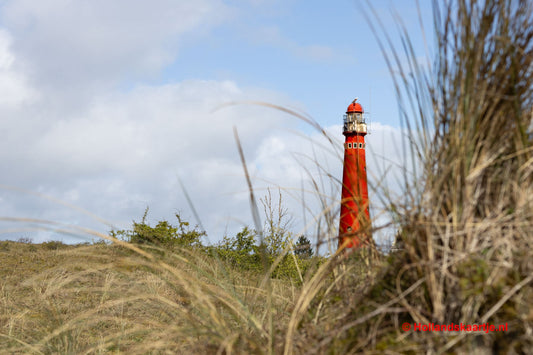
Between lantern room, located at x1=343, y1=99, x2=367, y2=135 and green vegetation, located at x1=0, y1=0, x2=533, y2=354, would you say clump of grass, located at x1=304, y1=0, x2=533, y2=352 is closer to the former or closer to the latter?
green vegetation, located at x1=0, y1=0, x2=533, y2=354

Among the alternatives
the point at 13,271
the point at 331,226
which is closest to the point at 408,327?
the point at 331,226

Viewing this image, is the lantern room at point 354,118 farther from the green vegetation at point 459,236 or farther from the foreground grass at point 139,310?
the green vegetation at point 459,236

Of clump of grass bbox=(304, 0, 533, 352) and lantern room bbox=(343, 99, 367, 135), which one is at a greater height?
lantern room bbox=(343, 99, 367, 135)

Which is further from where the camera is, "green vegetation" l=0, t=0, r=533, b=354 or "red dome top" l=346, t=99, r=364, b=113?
"red dome top" l=346, t=99, r=364, b=113

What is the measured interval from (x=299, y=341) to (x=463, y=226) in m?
0.72

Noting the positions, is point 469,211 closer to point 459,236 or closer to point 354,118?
point 459,236

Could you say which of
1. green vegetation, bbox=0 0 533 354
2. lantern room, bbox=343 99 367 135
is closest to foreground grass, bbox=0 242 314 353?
green vegetation, bbox=0 0 533 354

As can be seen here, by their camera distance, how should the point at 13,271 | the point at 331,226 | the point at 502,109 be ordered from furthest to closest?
the point at 13,271, the point at 331,226, the point at 502,109

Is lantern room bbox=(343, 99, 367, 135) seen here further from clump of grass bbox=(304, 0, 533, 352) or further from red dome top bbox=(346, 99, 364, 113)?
clump of grass bbox=(304, 0, 533, 352)

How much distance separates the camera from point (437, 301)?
1520 mm

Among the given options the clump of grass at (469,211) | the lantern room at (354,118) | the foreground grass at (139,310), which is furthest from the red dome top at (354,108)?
the clump of grass at (469,211)

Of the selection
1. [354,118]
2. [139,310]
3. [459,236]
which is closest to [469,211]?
[459,236]

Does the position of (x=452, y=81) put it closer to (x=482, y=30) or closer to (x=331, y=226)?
(x=482, y=30)

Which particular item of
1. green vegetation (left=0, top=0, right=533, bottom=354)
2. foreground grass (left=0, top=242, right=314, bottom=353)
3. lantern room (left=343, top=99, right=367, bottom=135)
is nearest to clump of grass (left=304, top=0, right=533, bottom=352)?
green vegetation (left=0, top=0, right=533, bottom=354)
